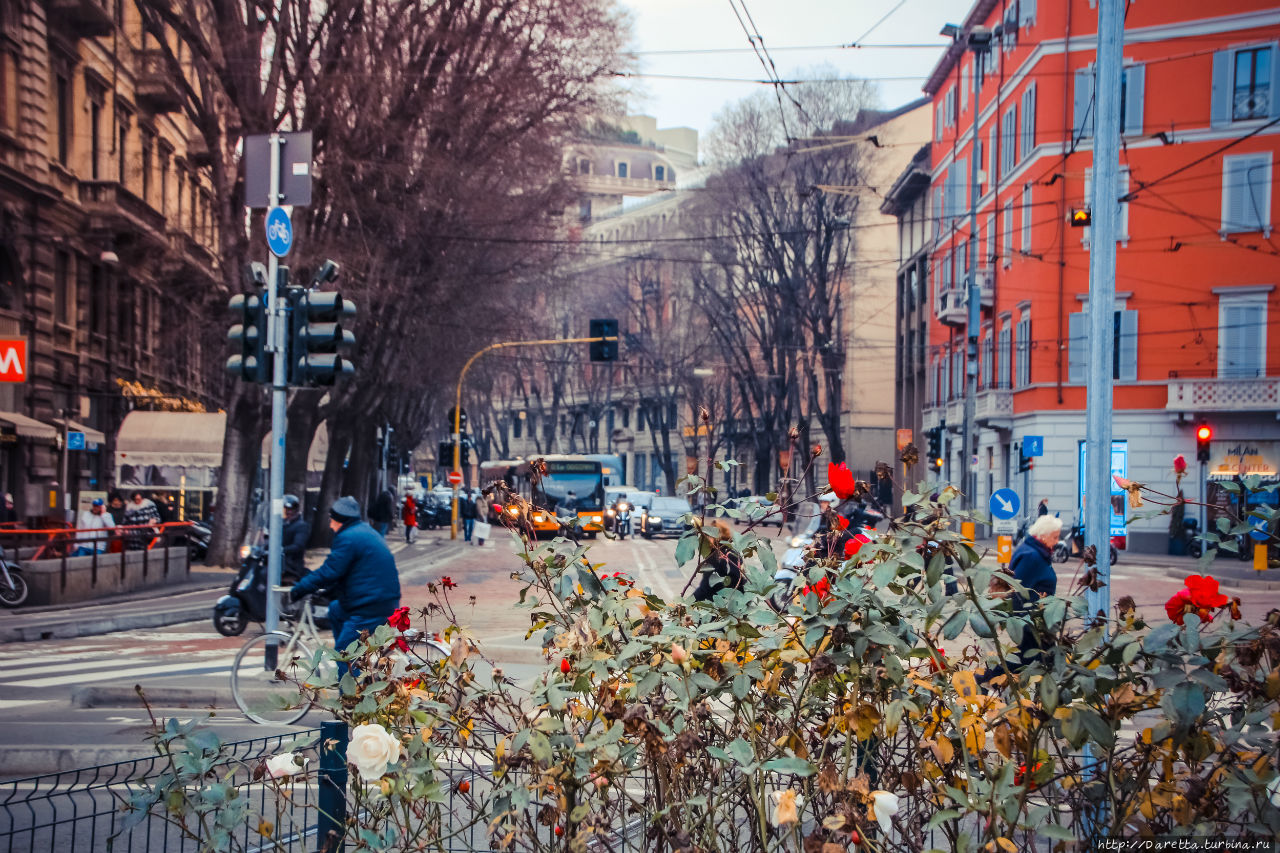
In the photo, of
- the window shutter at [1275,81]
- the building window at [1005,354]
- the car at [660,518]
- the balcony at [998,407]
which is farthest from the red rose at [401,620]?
the car at [660,518]

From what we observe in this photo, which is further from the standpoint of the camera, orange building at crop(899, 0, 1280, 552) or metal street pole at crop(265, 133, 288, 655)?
orange building at crop(899, 0, 1280, 552)

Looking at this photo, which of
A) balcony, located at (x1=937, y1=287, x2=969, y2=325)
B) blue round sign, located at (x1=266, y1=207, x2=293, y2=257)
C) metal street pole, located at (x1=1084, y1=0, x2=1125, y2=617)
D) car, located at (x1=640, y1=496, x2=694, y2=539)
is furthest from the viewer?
Answer: car, located at (x1=640, y1=496, x2=694, y2=539)

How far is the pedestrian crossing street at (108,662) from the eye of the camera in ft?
38.9

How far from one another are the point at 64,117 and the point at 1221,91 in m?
29.4

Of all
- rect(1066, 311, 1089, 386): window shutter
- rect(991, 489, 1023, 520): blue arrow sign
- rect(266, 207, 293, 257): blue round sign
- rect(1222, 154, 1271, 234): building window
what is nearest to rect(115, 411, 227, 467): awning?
rect(266, 207, 293, 257): blue round sign

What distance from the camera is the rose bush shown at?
2902 millimetres

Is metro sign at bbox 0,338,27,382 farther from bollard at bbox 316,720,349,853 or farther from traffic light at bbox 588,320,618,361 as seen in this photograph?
traffic light at bbox 588,320,618,361

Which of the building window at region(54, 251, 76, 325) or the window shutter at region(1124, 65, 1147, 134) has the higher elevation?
the window shutter at region(1124, 65, 1147, 134)

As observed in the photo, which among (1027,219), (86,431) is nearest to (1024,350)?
(1027,219)

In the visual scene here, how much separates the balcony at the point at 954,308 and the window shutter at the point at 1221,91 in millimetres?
10402

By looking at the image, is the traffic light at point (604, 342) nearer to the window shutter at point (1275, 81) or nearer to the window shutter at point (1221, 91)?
the window shutter at point (1221, 91)

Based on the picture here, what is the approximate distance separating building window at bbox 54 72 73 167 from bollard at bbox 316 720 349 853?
2798cm

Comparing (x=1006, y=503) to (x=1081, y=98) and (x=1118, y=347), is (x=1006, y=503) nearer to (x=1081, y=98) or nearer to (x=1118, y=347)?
(x=1118, y=347)

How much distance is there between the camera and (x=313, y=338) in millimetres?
11578
